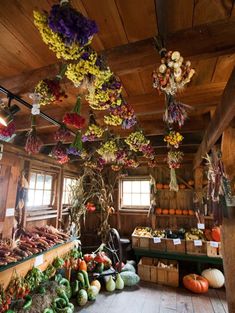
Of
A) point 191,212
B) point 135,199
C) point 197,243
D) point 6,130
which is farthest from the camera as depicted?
point 135,199

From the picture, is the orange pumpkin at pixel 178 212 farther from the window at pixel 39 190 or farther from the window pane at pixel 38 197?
the window pane at pixel 38 197

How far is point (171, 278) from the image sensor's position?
317 cm

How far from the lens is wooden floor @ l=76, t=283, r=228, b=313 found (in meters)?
2.43

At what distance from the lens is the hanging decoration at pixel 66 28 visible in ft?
1.99

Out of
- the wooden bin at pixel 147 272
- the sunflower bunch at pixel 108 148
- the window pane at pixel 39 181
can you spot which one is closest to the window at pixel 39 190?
the window pane at pixel 39 181

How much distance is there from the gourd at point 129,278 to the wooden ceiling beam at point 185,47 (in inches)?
129

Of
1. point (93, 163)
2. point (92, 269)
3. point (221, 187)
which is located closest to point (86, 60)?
point (221, 187)

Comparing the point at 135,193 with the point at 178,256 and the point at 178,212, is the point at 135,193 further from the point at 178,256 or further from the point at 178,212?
the point at 178,256

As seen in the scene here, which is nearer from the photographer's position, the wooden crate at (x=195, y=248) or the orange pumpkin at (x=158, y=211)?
the wooden crate at (x=195, y=248)

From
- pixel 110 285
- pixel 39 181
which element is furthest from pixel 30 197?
pixel 110 285

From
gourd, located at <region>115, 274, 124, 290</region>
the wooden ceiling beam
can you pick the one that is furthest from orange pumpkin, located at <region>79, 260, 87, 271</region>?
the wooden ceiling beam

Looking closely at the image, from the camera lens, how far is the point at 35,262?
7.01 feet

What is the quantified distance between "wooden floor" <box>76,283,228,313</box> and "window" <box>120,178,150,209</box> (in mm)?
1838

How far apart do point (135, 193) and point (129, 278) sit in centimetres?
195
